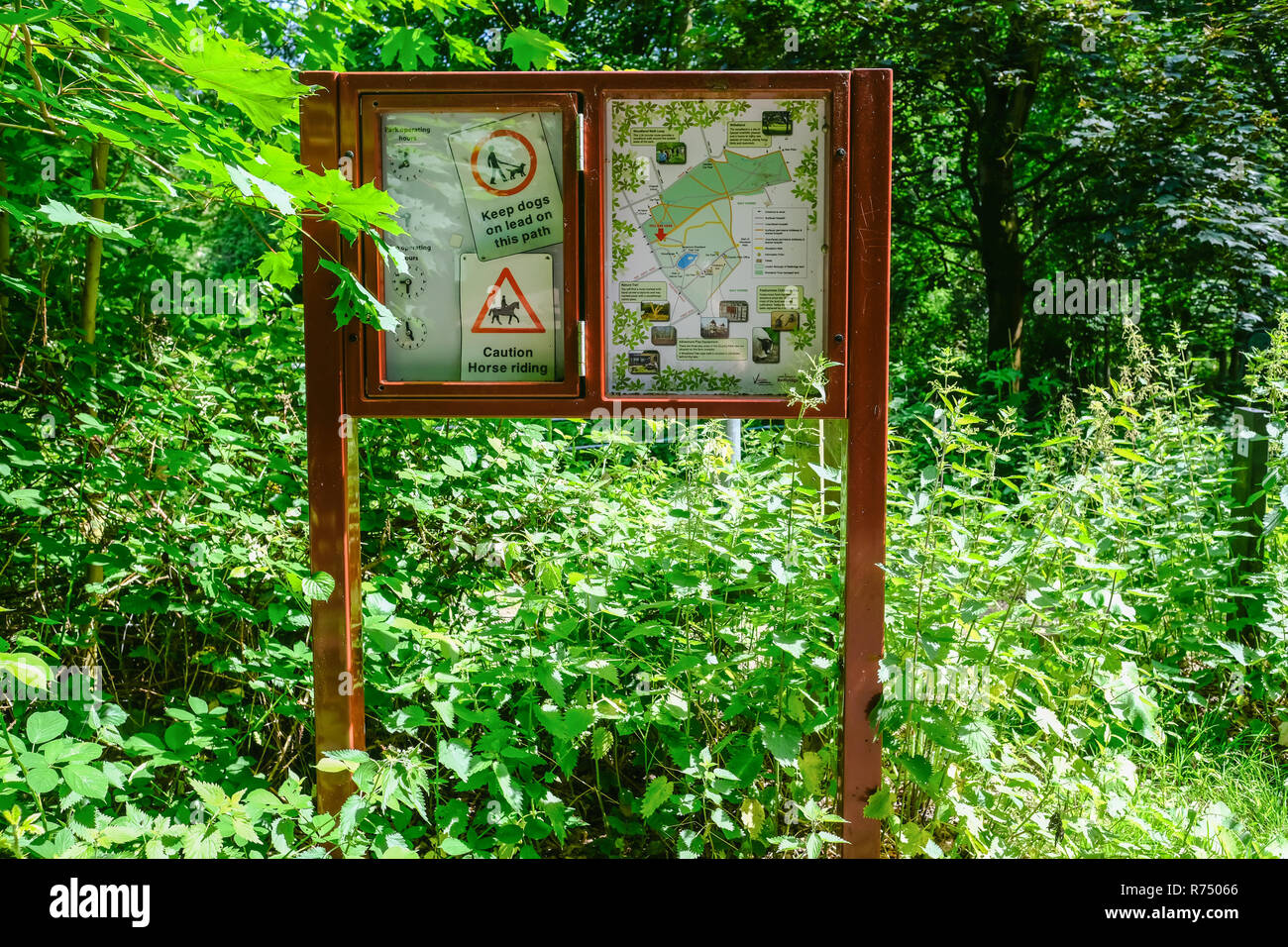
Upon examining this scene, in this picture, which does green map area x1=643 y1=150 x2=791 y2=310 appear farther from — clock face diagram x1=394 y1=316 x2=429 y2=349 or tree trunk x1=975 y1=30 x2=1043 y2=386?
tree trunk x1=975 y1=30 x2=1043 y2=386

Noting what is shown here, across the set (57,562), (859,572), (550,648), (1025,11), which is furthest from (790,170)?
(1025,11)

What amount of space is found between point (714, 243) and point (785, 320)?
11.5 inches

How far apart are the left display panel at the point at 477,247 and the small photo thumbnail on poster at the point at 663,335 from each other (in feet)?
0.75

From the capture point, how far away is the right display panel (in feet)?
8.62

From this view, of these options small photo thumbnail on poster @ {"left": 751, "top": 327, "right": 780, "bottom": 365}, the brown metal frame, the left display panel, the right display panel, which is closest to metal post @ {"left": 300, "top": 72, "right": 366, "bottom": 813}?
the brown metal frame

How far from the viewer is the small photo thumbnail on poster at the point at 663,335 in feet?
8.82

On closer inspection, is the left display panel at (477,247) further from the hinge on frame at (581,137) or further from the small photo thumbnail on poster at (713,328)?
the small photo thumbnail on poster at (713,328)

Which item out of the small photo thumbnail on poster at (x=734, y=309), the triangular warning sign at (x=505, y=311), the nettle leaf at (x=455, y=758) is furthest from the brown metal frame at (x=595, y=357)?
the nettle leaf at (x=455, y=758)

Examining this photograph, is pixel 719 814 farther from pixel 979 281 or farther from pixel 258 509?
pixel 979 281

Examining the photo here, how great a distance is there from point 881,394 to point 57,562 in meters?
3.11

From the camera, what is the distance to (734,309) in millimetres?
2674

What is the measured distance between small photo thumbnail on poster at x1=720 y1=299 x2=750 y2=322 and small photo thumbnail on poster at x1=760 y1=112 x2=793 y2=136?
467 millimetres

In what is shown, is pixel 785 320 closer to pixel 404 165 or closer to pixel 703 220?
pixel 703 220

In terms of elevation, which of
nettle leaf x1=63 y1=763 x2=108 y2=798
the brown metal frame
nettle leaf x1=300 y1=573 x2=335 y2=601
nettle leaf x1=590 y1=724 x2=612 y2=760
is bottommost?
nettle leaf x1=590 y1=724 x2=612 y2=760
